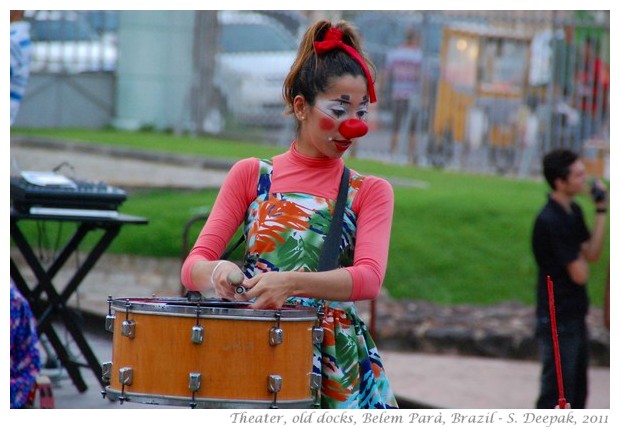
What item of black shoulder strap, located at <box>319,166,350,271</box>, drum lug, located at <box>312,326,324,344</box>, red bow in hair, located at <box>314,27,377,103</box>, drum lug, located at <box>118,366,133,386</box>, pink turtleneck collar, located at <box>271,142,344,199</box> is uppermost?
red bow in hair, located at <box>314,27,377,103</box>

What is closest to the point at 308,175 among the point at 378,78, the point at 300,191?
the point at 300,191

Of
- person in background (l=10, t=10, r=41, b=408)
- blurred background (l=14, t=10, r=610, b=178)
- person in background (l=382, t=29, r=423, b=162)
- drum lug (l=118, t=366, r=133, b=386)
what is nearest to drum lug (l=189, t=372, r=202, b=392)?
drum lug (l=118, t=366, r=133, b=386)

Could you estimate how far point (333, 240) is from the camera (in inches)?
125

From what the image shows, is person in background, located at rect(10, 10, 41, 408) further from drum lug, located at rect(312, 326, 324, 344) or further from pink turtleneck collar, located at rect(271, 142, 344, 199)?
drum lug, located at rect(312, 326, 324, 344)

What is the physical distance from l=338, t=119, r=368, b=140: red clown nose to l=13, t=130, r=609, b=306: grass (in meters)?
6.86

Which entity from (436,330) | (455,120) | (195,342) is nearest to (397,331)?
(436,330)

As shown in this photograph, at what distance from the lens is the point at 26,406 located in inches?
233

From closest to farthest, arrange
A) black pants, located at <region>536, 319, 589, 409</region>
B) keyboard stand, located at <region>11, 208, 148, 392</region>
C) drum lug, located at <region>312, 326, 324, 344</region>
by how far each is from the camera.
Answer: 1. drum lug, located at <region>312, 326, 324, 344</region>
2. keyboard stand, located at <region>11, 208, 148, 392</region>
3. black pants, located at <region>536, 319, 589, 409</region>

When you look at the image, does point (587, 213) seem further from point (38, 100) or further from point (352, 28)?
point (352, 28)

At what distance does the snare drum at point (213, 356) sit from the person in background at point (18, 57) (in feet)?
11.2

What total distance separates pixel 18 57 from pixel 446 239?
19.8 feet

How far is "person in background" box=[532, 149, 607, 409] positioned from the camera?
22.4 feet

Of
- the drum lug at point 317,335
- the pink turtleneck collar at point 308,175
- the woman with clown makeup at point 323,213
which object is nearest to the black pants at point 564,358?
the woman with clown makeup at point 323,213

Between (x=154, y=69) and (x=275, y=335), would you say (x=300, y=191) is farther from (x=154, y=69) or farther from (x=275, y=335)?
(x=154, y=69)
